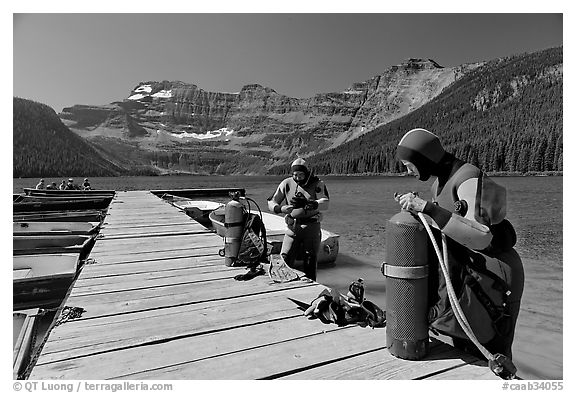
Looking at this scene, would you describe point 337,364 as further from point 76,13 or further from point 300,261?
point 76,13

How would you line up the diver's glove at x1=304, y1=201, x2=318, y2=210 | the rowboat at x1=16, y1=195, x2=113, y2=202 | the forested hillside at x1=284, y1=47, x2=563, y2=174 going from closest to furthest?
the diver's glove at x1=304, y1=201, x2=318, y2=210, the rowboat at x1=16, y1=195, x2=113, y2=202, the forested hillside at x1=284, y1=47, x2=563, y2=174

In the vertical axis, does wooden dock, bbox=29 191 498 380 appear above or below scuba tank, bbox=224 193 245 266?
below

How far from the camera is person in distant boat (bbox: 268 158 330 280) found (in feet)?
17.5

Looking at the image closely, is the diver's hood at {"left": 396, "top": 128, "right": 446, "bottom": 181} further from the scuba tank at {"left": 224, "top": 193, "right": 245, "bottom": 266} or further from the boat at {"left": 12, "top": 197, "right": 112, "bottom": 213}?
the boat at {"left": 12, "top": 197, "right": 112, "bottom": 213}

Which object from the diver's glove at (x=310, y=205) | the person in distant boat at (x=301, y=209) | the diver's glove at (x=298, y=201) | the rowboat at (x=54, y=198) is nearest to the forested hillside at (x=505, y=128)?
the rowboat at (x=54, y=198)

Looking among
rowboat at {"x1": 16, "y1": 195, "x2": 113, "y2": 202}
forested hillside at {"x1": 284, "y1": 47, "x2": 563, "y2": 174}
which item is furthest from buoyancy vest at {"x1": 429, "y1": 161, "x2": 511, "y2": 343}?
forested hillside at {"x1": 284, "y1": 47, "x2": 563, "y2": 174}

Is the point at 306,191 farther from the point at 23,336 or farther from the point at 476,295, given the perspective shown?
the point at 23,336

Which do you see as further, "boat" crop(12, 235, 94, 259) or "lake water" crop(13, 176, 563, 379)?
"boat" crop(12, 235, 94, 259)

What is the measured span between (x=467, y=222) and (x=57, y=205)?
16.7 meters

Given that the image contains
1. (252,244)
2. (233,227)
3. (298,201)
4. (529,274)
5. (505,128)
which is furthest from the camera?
(505,128)

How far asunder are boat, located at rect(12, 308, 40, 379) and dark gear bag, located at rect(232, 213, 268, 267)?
2451 millimetres

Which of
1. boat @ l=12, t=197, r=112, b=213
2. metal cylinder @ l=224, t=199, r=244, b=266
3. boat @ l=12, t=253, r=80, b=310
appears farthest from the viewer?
boat @ l=12, t=197, r=112, b=213

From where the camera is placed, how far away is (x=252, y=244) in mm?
4914

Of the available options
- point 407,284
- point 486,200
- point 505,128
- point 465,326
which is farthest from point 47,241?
point 505,128
